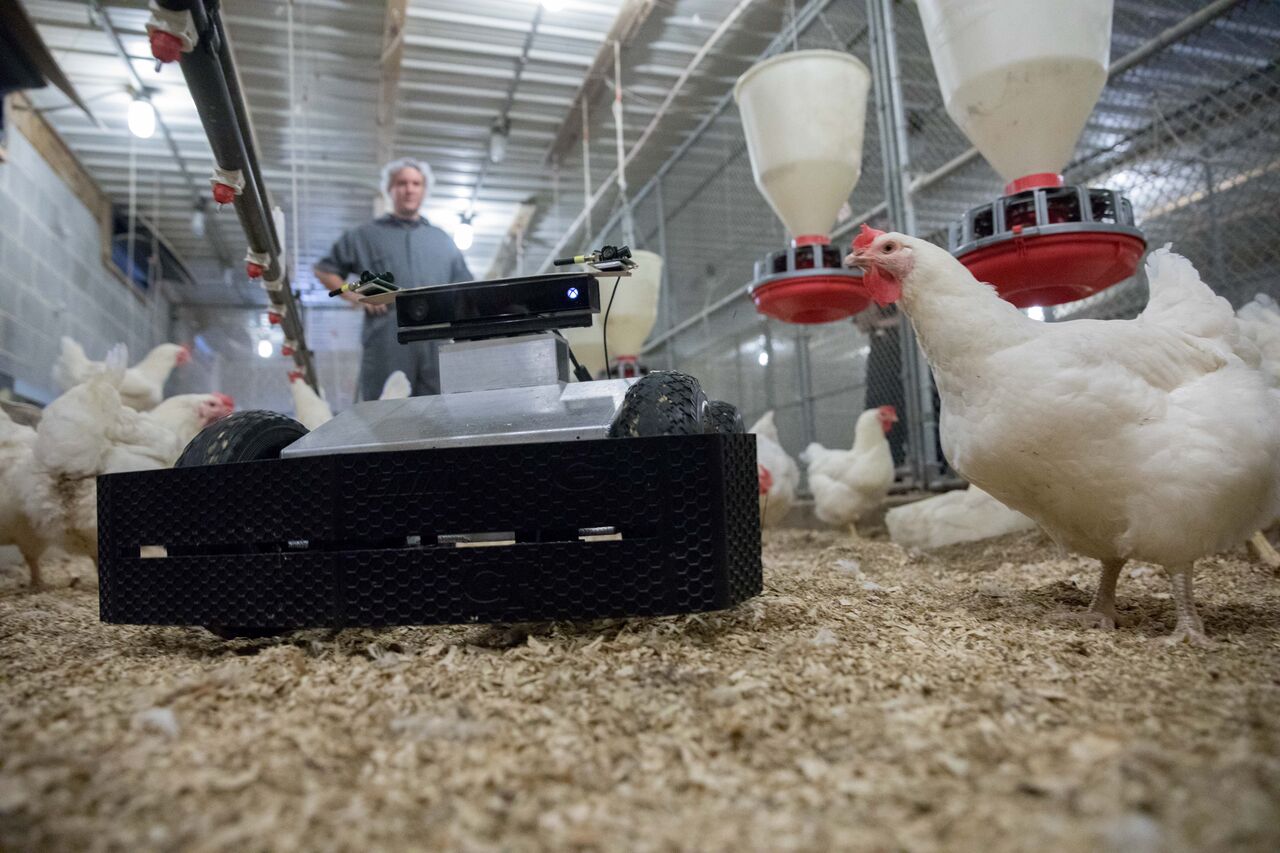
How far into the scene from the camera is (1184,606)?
1.48 m

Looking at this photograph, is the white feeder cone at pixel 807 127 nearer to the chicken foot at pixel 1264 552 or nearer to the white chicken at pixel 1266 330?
the white chicken at pixel 1266 330

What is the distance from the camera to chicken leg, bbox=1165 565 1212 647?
1.44 m

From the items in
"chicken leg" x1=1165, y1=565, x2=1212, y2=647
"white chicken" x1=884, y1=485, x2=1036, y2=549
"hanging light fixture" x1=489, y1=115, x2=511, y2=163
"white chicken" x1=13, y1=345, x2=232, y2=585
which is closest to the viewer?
"chicken leg" x1=1165, y1=565, x2=1212, y2=647

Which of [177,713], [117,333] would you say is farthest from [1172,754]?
[117,333]

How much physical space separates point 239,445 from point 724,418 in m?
0.93

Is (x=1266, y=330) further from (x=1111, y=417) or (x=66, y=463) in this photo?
(x=66, y=463)

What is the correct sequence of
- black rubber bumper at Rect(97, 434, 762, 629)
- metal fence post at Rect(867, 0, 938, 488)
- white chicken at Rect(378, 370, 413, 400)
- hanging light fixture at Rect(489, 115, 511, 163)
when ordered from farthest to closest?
hanging light fixture at Rect(489, 115, 511, 163), metal fence post at Rect(867, 0, 938, 488), white chicken at Rect(378, 370, 413, 400), black rubber bumper at Rect(97, 434, 762, 629)

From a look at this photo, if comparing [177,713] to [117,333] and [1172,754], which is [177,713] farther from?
[117,333]

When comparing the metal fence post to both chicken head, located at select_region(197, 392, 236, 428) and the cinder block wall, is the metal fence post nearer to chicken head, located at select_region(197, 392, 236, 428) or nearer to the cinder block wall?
chicken head, located at select_region(197, 392, 236, 428)

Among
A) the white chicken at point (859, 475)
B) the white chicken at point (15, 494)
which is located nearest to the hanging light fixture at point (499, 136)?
the white chicken at point (859, 475)

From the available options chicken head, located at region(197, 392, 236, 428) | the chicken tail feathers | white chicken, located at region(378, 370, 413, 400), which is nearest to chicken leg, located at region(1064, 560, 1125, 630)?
the chicken tail feathers

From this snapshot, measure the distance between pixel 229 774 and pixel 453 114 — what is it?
6279 millimetres

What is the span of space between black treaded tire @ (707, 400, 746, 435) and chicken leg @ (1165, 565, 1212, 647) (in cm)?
88

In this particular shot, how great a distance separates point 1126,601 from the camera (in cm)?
191
